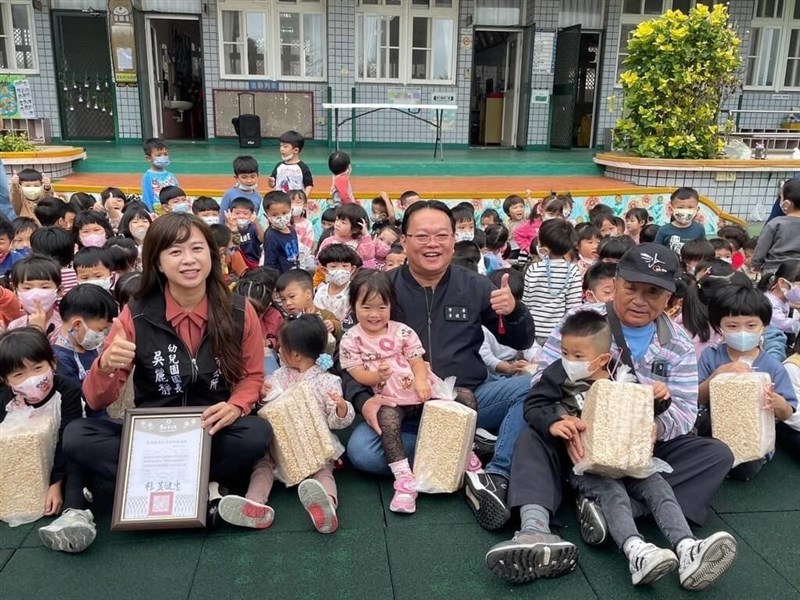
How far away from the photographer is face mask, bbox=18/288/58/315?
3.38m

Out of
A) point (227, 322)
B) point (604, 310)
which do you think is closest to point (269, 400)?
point (227, 322)

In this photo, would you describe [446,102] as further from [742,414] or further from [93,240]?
[742,414]

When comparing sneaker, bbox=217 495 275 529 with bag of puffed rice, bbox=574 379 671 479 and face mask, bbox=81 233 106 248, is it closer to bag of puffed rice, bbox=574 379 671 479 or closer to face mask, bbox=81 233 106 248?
bag of puffed rice, bbox=574 379 671 479

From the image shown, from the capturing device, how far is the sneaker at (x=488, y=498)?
2.57 meters

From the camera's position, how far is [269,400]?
2967 millimetres

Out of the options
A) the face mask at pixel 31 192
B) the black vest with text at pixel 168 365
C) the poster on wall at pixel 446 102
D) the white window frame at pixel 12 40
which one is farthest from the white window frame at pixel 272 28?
the black vest with text at pixel 168 365

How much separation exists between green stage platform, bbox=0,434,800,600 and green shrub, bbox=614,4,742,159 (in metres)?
7.07

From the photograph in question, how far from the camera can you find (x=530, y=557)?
225 cm

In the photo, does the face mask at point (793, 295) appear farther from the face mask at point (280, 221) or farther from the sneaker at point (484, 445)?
the face mask at point (280, 221)

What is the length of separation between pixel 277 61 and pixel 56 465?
34.8 feet

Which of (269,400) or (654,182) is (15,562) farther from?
(654,182)

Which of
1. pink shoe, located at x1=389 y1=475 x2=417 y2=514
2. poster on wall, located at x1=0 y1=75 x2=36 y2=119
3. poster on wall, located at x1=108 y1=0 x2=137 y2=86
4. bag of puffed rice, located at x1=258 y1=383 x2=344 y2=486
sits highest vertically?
poster on wall, located at x1=108 y1=0 x2=137 y2=86

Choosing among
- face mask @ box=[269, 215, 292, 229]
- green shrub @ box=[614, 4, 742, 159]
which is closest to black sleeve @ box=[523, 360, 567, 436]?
face mask @ box=[269, 215, 292, 229]

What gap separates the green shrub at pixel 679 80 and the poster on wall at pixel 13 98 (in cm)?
886
